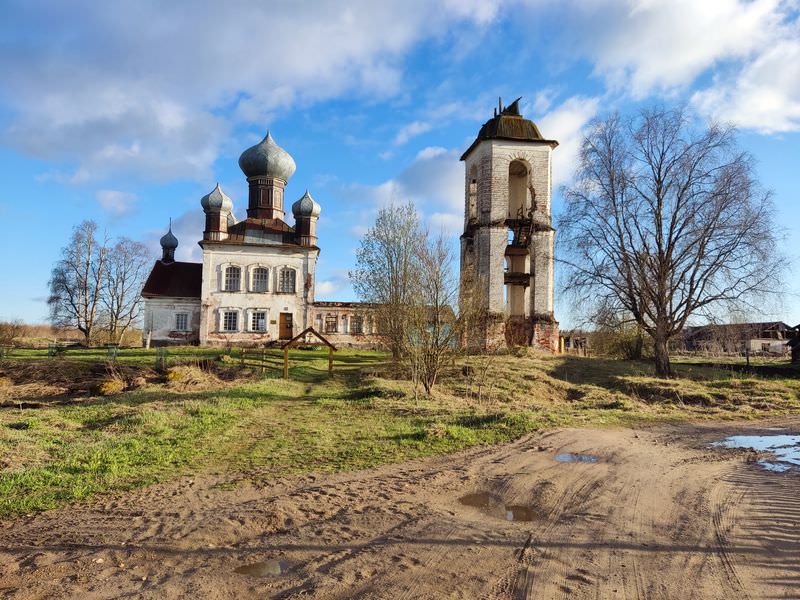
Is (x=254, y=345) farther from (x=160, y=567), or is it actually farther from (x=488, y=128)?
(x=160, y=567)

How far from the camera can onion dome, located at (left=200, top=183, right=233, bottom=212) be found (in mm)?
37031

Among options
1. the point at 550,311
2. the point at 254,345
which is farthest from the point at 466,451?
the point at 254,345

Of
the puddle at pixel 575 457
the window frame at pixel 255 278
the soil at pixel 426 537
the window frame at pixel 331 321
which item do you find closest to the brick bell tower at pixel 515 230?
the window frame at pixel 331 321

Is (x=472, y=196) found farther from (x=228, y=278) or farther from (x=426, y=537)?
(x=426, y=537)

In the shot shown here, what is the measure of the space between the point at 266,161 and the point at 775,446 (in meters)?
36.5

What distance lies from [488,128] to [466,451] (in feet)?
79.8

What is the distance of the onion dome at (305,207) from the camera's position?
3831 centimetres

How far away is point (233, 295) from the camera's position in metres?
36.8

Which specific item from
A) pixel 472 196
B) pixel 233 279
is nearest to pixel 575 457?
pixel 472 196

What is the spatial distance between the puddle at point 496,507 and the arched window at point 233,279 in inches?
1280

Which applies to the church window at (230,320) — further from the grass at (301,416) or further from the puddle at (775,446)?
the puddle at (775,446)

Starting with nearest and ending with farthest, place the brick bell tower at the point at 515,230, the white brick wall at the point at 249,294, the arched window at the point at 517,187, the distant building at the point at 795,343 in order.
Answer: the brick bell tower at the point at 515,230 < the distant building at the point at 795,343 < the arched window at the point at 517,187 < the white brick wall at the point at 249,294

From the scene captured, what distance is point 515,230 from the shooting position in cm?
3006

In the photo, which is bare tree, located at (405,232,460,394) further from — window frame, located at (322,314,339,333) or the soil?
window frame, located at (322,314,339,333)
